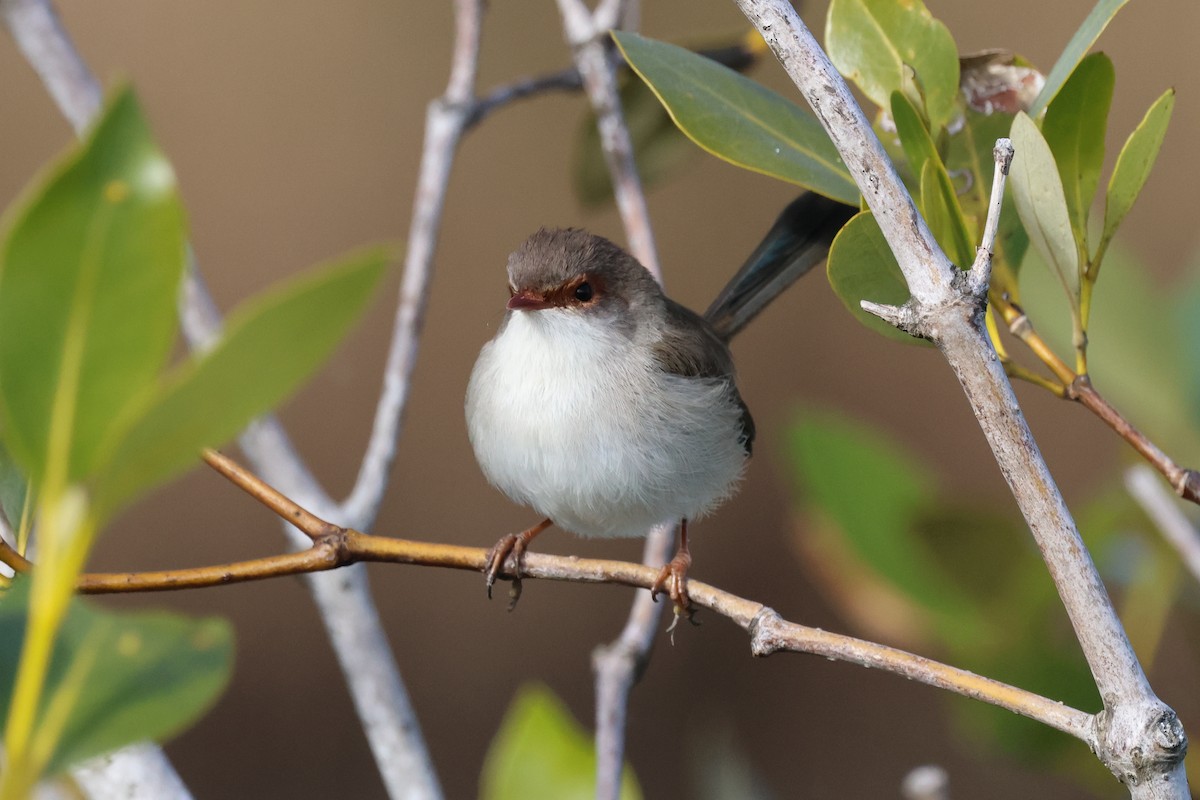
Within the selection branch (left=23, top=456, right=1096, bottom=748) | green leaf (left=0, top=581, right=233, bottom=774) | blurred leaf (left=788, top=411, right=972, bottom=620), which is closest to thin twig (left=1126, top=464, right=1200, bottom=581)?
blurred leaf (left=788, top=411, right=972, bottom=620)

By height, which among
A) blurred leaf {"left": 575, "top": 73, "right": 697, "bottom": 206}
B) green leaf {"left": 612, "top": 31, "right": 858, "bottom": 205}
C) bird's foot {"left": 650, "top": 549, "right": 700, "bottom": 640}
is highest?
blurred leaf {"left": 575, "top": 73, "right": 697, "bottom": 206}

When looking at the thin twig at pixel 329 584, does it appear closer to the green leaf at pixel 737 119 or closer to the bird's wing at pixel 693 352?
the bird's wing at pixel 693 352

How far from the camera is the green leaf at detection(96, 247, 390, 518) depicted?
51 cm

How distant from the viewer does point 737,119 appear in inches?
46.0

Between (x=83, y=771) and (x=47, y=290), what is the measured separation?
0.83 metres

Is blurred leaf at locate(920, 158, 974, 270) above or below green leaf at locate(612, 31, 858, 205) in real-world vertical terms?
below

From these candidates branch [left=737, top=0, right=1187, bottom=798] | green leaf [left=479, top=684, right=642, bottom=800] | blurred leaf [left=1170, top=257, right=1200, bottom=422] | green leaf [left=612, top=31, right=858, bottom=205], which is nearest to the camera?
branch [left=737, top=0, right=1187, bottom=798]

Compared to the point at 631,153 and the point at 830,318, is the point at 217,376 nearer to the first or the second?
the point at 631,153

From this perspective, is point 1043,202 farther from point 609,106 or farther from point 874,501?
point 609,106

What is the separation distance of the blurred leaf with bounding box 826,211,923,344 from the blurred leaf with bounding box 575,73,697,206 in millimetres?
1297

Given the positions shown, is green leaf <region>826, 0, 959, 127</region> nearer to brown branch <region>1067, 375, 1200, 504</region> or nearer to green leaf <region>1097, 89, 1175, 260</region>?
green leaf <region>1097, 89, 1175, 260</region>

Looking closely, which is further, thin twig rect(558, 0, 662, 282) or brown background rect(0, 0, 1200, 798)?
brown background rect(0, 0, 1200, 798)

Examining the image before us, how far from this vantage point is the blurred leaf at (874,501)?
4.64 ft

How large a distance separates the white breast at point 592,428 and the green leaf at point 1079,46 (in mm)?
943
